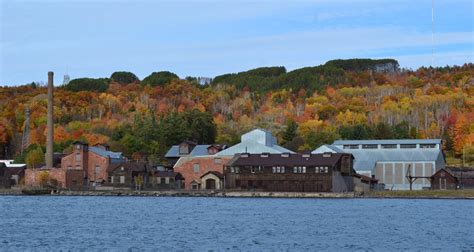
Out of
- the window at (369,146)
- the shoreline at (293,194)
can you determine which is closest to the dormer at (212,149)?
the shoreline at (293,194)

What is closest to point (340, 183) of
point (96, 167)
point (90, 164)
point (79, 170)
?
point (96, 167)

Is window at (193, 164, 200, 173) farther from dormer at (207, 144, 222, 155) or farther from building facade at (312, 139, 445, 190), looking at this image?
building facade at (312, 139, 445, 190)

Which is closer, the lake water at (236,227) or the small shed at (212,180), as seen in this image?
the lake water at (236,227)

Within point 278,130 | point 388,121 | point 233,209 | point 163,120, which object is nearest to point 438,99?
point 388,121

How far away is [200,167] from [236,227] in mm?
51127

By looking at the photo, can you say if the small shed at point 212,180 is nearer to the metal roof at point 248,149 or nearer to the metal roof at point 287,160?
the metal roof at point 287,160

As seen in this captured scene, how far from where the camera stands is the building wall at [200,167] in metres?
99.1

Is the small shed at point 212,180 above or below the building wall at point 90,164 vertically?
below

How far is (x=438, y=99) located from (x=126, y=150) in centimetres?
6663

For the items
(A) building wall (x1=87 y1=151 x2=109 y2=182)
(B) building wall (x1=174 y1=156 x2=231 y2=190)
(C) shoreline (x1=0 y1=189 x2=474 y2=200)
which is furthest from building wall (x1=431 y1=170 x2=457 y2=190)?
(A) building wall (x1=87 y1=151 x2=109 y2=182)

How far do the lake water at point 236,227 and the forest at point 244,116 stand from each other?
50.3m

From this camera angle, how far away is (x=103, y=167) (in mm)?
101500

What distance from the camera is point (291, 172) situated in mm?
91375

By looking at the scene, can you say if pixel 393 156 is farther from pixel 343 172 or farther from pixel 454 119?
pixel 454 119
